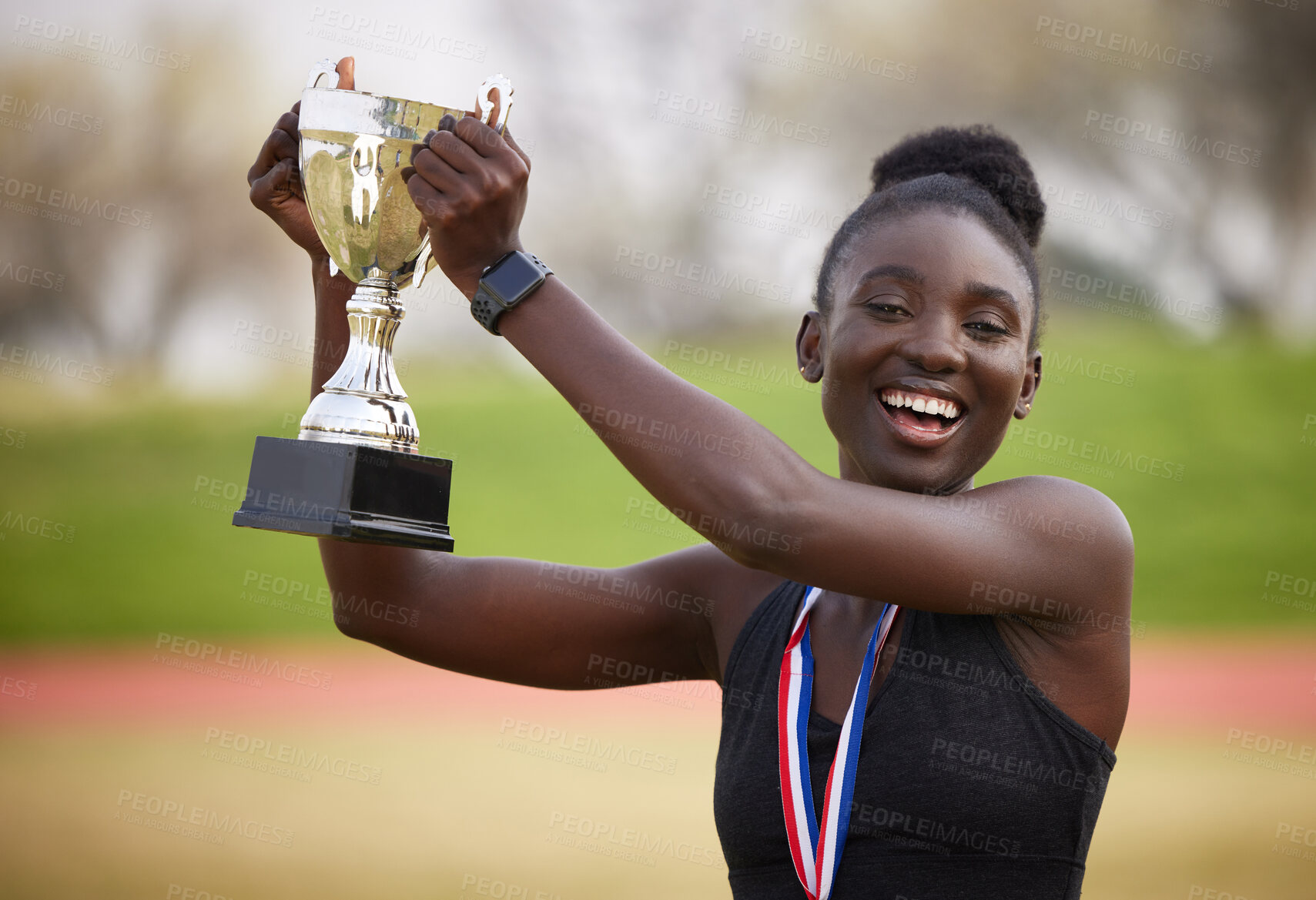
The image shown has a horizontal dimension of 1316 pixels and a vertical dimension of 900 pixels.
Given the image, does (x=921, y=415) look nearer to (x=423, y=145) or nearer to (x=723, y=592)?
(x=723, y=592)

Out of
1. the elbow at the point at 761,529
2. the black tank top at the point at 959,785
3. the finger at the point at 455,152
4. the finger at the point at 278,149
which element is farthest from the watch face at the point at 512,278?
the black tank top at the point at 959,785

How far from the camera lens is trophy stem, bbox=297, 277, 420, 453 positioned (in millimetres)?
1602

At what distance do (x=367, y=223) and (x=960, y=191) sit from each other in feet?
2.67

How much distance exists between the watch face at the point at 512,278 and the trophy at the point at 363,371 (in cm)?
21

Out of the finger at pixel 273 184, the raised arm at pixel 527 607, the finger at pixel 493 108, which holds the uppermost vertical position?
the finger at pixel 493 108

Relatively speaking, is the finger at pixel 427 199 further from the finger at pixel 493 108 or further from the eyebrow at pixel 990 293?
the eyebrow at pixel 990 293

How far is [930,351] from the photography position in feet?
5.18

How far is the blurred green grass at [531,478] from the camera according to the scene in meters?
10.7

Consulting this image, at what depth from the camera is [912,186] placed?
1763 mm

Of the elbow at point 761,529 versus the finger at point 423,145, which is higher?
the finger at point 423,145

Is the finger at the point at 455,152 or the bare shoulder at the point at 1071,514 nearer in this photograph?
the finger at the point at 455,152

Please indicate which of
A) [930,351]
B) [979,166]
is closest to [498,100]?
[930,351]

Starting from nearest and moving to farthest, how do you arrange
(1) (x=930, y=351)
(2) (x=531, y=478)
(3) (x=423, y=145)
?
(3) (x=423, y=145) < (1) (x=930, y=351) < (2) (x=531, y=478)

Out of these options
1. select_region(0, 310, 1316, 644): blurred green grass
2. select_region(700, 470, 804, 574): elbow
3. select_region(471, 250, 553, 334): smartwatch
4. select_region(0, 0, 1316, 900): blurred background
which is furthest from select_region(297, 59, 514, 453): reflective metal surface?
select_region(0, 310, 1316, 644): blurred green grass
